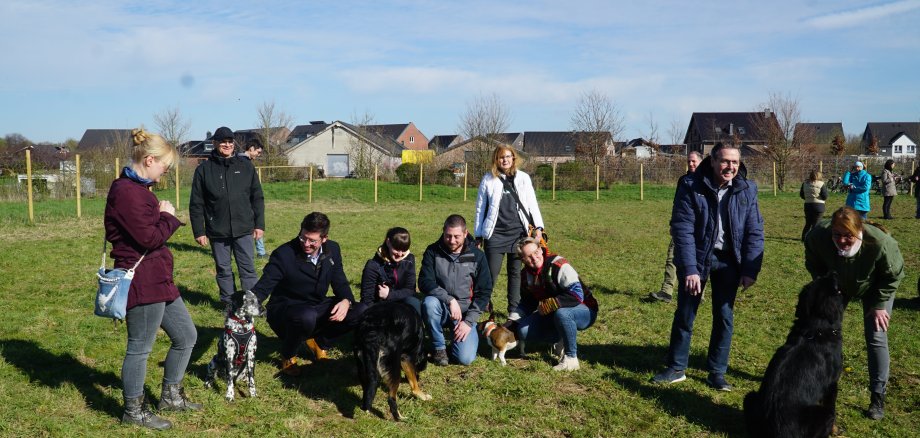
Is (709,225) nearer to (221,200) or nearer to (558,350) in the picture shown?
(558,350)

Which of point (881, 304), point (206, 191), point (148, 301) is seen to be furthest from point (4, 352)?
point (881, 304)

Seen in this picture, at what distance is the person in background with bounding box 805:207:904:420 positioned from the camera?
3.83 m

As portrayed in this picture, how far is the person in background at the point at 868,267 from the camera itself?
383 cm

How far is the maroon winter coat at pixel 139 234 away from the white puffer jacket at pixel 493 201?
294 cm

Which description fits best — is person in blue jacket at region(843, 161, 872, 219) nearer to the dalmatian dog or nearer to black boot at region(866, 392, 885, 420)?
black boot at region(866, 392, 885, 420)

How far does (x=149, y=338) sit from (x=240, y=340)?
2.19 ft

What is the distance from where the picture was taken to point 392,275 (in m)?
5.21

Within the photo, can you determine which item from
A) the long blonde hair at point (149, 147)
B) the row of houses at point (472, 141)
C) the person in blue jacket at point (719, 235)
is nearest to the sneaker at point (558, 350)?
the person in blue jacket at point (719, 235)

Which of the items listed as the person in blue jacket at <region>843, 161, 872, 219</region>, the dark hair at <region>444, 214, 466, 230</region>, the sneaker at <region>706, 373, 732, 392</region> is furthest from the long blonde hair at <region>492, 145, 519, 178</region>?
the person in blue jacket at <region>843, 161, 872, 219</region>

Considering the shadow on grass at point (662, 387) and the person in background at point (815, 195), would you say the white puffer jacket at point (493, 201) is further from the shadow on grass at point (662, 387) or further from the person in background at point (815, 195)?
the person in background at point (815, 195)

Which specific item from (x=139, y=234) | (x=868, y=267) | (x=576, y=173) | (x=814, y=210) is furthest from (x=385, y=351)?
(x=576, y=173)

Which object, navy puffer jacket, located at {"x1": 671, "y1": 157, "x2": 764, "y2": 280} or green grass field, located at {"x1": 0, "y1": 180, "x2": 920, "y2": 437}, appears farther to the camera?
navy puffer jacket, located at {"x1": 671, "y1": 157, "x2": 764, "y2": 280}

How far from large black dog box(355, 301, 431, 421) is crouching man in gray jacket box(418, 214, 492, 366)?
672mm

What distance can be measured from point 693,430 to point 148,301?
3217 millimetres
